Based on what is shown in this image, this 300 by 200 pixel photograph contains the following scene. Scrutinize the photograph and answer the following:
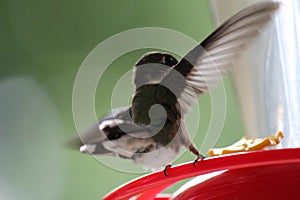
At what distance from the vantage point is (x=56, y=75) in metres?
2.77

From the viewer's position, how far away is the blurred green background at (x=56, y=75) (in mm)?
2719

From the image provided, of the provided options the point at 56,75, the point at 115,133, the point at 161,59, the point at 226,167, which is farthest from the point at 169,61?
the point at 56,75

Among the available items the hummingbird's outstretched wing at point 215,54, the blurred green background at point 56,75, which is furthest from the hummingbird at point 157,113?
the blurred green background at point 56,75

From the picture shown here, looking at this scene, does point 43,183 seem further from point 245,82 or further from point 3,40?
point 245,82

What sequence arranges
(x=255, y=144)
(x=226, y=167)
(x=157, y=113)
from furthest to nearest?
(x=157, y=113), (x=255, y=144), (x=226, y=167)

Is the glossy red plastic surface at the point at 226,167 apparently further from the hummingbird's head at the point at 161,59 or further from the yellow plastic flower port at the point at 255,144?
the hummingbird's head at the point at 161,59

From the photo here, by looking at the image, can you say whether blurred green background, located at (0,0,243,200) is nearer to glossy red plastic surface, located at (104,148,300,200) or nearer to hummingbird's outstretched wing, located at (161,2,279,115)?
hummingbird's outstretched wing, located at (161,2,279,115)

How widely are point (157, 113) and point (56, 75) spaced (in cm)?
168

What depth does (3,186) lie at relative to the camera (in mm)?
2818

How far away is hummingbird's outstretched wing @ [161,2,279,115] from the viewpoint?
96 centimetres

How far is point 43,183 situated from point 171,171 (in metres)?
1.95

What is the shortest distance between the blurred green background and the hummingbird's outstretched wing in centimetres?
145

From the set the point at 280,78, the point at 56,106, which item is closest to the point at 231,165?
the point at 280,78

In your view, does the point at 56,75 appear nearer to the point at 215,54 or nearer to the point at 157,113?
the point at 157,113
